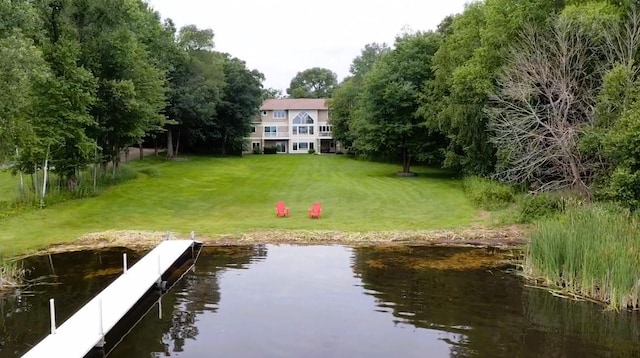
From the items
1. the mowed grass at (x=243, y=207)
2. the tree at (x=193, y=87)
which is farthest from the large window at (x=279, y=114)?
the mowed grass at (x=243, y=207)

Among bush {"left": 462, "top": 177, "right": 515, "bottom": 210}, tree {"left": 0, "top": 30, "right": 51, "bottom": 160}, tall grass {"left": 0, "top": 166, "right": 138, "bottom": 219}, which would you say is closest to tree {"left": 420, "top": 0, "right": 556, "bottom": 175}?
bush {"left": 462, "top": 177, "right": 515, "bottom": 210}

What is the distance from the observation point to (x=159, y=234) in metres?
19.0

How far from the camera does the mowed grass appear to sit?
20.1m

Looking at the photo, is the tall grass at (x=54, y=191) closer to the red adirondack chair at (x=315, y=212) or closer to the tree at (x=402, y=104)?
the red adirondack chair at (x=315, y=212)

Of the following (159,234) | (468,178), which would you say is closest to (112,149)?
(159,234)

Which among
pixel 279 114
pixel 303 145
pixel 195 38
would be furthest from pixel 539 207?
pixel 279 114

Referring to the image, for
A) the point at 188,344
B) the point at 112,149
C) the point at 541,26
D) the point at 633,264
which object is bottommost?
the point at 188,344

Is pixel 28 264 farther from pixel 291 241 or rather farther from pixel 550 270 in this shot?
pixel 550 270

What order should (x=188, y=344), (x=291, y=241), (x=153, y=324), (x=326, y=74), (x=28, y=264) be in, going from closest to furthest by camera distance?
(x=188, y=344) < (x=153, y=324) < (x=28, y=264) < (x=291, y=241) < (x=326, y=74)

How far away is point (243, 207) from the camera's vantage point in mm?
25250

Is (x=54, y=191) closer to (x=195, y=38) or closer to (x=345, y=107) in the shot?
(x=195, y=38)

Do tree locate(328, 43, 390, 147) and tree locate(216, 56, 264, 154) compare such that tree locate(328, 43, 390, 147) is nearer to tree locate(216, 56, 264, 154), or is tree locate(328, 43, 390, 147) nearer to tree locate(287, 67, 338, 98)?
tree locate(216, 56, 264, 154)

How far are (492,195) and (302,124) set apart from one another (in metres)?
Answer: 55.0

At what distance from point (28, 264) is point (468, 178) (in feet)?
75.6
